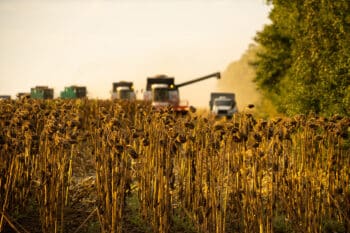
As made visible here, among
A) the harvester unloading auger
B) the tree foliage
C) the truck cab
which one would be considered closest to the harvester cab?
the harvester unloading auger

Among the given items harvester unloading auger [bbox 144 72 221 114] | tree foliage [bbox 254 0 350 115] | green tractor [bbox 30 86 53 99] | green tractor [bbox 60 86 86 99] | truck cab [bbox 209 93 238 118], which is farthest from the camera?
green tractor [bbox 60 86 86 99]

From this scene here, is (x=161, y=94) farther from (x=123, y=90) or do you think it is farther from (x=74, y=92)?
(x=74, y=92)

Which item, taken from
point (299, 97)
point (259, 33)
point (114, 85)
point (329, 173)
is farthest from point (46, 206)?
point (114, 85)

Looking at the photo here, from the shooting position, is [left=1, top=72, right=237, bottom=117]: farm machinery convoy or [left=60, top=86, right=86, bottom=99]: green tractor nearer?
[left=1, top=72, right=237, bottom=117]: farm machinery convoy

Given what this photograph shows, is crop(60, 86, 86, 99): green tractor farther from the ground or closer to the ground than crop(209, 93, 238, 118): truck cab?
farther from the ground

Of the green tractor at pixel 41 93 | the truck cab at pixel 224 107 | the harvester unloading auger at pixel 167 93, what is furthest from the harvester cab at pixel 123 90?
the green tractor at pixel 41 93

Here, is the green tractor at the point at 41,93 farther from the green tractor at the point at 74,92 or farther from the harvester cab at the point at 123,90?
the harvester cab at the point at 123,90

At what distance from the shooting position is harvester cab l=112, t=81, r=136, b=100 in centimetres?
3404

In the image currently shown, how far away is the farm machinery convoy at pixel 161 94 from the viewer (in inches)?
1107

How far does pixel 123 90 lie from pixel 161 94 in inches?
278

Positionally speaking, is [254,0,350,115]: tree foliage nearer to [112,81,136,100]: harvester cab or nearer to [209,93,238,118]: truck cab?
[209,93,238,118]: truck cab

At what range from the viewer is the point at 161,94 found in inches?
1115

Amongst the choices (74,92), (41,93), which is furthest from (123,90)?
(41,93)

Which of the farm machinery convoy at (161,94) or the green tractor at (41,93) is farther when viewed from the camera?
the green tractor at (41,93)
